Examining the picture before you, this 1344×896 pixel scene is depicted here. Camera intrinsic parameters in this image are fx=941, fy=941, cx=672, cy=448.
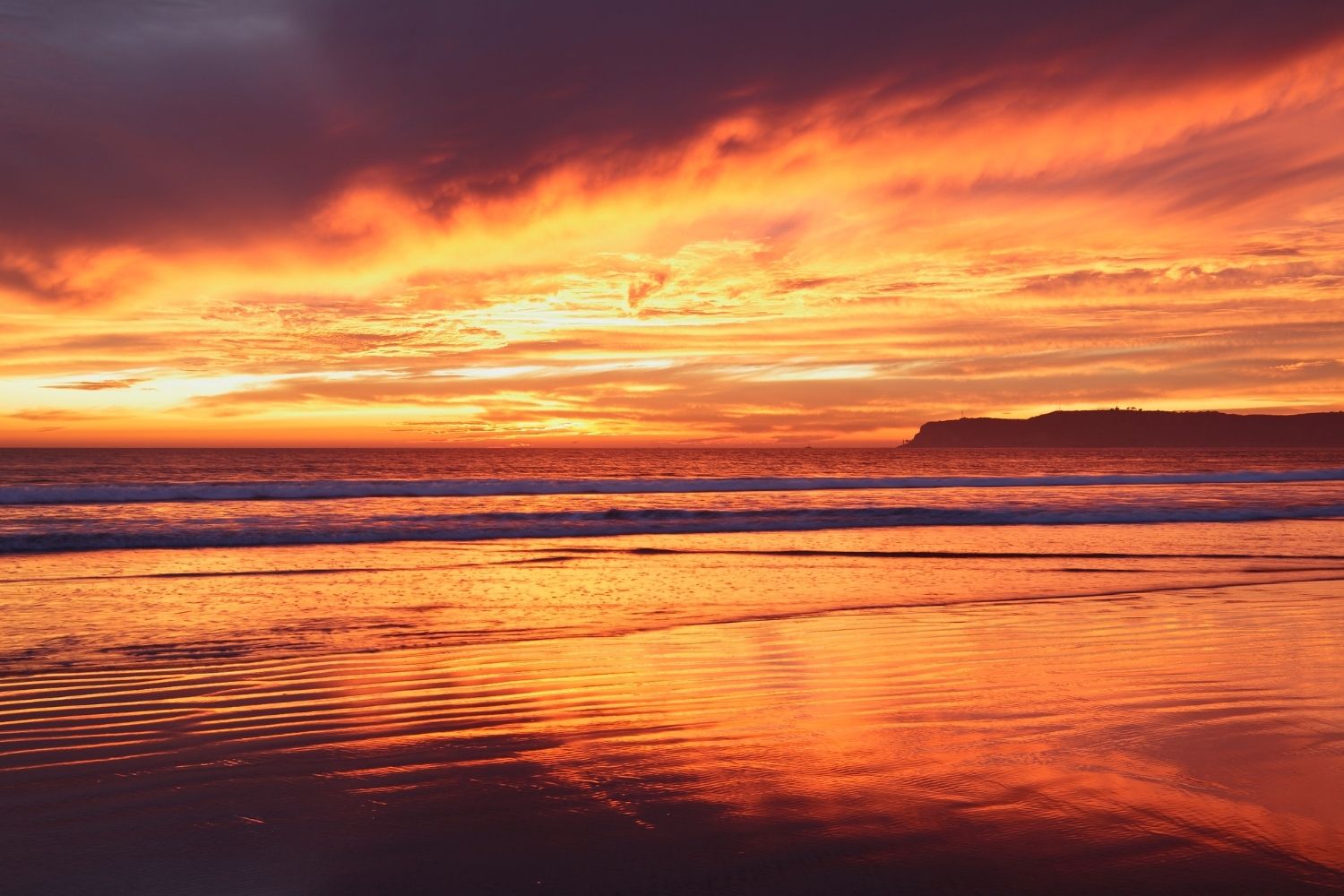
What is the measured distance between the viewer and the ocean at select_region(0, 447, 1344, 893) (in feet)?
11.7

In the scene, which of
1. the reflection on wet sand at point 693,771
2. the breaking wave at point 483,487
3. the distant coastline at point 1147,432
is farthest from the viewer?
the distant coastline at point 1147,432

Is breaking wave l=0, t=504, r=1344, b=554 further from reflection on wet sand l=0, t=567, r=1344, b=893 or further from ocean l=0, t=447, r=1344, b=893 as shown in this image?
reflection on wet sand l=0, t=567, r=1344, b=893

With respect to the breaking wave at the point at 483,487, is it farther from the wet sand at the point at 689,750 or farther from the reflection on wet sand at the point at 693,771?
the reflection on wet sand at the point at 693,771

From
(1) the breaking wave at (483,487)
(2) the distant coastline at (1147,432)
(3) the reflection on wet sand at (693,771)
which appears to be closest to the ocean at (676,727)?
(3) the reflection on wet sand at (693,771)

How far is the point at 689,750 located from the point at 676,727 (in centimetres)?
45

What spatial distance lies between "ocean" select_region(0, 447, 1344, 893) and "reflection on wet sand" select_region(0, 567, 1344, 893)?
23 millimetres

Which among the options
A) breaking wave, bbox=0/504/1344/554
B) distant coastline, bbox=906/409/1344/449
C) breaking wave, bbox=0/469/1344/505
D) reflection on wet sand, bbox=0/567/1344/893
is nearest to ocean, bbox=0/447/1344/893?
reflection on wet sand, bbox=0/567/1344/893

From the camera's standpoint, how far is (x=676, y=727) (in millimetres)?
5414

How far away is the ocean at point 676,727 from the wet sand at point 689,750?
0.02 meters

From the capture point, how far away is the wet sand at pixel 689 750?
11.6 feet

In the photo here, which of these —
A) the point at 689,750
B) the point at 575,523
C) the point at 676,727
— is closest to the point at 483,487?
the point at 575,523

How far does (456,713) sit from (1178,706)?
443 cm

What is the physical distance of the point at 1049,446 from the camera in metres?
139

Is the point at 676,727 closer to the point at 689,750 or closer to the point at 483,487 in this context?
the point at 689,750
